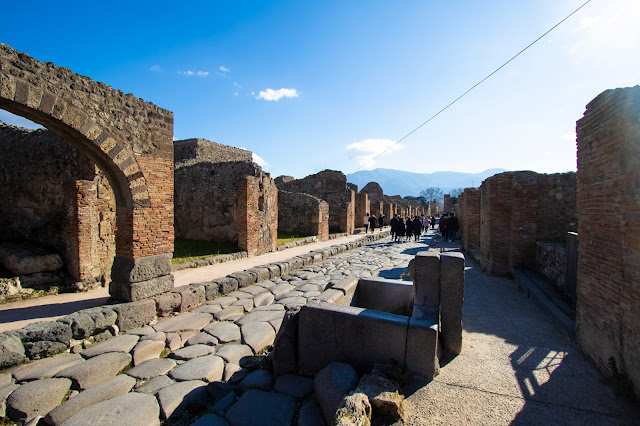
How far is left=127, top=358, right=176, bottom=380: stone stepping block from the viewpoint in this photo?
139 inches

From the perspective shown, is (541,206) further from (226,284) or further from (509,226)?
(226,284)

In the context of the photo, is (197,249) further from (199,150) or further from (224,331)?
(199,150)

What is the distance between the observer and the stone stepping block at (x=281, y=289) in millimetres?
6559

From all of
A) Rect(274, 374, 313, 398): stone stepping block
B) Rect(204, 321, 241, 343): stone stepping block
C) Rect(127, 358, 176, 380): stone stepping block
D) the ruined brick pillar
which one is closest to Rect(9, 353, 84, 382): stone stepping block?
Rect(127, 358, 176, 380): stone stepping block

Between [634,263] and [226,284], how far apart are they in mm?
6373

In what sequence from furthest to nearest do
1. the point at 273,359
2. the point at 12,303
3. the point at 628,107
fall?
the point at 12,303 → the point at 273,359 → the point at 628,107

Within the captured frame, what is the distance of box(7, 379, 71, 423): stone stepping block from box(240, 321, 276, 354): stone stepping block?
2091 mm

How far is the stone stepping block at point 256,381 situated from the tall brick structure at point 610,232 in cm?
360

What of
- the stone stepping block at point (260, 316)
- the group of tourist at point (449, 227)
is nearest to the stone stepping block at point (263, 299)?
the stone stepping block at point (260, 316)

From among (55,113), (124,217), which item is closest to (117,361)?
(124,217)

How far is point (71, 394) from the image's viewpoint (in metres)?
3.14

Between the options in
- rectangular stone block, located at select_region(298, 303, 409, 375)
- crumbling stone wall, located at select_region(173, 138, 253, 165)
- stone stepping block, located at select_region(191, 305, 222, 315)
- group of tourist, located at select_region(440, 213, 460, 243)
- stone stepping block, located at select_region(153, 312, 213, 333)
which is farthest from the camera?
crumbling stone wall, located at select_region(173, 138, 253, 165)

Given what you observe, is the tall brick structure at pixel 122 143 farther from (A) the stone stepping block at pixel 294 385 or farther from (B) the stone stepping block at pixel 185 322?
(A) the stone stepping block at pixel 294 385

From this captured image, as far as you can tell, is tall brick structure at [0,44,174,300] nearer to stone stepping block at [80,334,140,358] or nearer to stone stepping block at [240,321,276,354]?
stone stepping block at [80,334,140,358]
